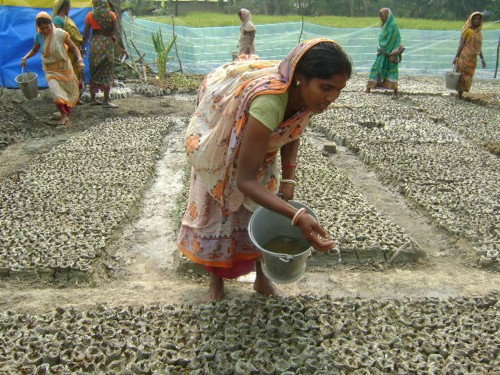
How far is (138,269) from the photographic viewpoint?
3.58 metres

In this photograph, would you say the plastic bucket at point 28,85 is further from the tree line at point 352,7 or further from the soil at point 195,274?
the tree line at point 352,7

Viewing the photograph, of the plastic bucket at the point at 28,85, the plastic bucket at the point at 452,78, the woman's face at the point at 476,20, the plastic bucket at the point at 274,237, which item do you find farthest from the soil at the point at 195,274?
the woman's face at the point at 476,20

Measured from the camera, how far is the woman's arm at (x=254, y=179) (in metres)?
2.06

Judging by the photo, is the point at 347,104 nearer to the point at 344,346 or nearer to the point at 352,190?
the point at 352,190

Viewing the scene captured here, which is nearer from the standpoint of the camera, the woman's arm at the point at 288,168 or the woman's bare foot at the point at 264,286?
the woman's arm at the point at 288,168

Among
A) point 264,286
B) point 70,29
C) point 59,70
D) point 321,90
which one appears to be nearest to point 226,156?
point 321,90

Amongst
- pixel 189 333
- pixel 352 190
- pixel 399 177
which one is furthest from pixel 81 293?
pixel 399 177

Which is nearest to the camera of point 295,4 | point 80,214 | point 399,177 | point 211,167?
point 211,167

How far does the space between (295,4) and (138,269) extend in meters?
36.0

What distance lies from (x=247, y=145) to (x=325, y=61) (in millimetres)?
497

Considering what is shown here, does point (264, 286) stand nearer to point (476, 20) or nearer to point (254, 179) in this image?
point (254, 179)

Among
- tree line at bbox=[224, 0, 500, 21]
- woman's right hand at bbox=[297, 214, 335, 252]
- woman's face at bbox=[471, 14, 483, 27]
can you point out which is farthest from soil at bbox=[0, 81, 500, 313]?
tree line at bbox=[224, 0, 500, 21]

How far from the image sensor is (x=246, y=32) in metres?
10.3

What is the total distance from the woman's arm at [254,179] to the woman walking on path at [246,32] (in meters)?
8.82
